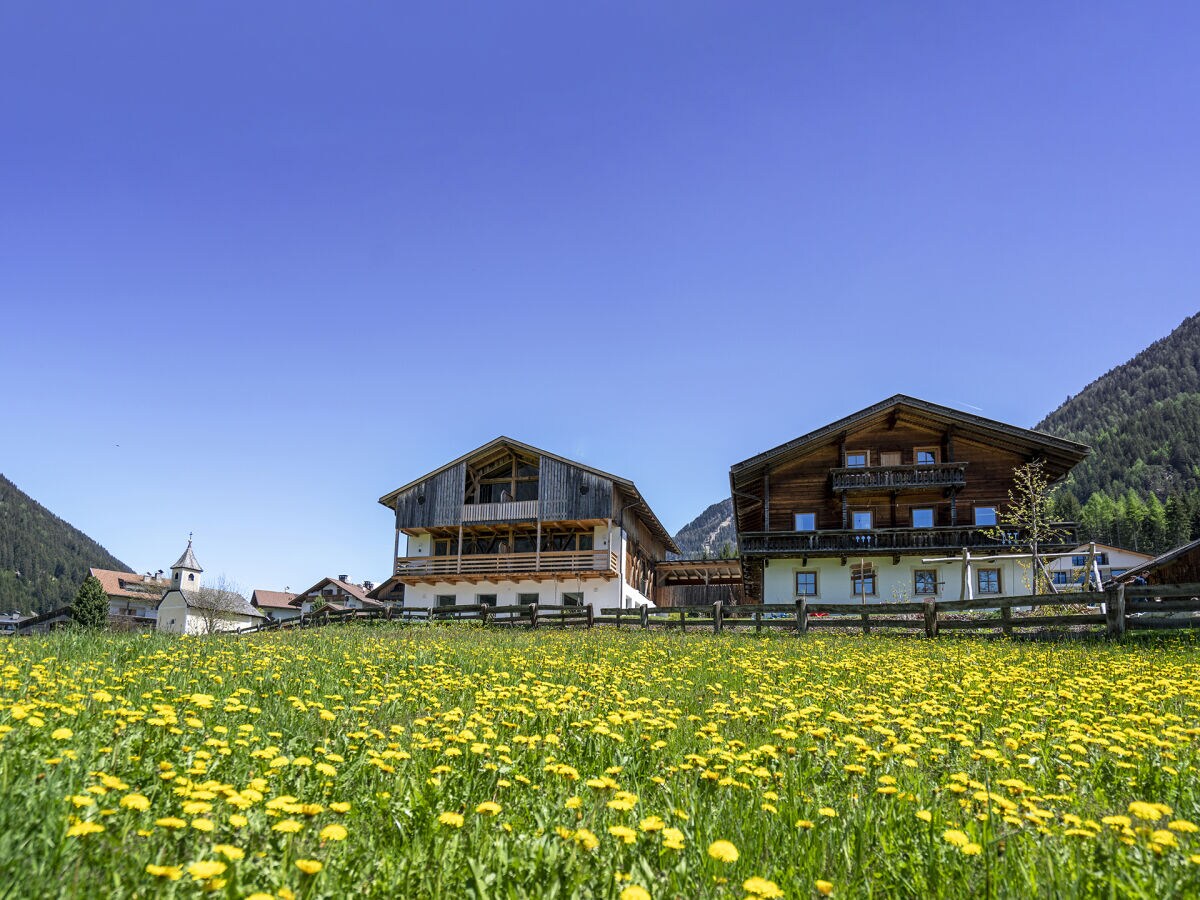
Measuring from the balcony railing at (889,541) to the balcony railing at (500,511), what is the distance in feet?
37.7

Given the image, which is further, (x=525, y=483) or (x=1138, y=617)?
(x=525, y=483)

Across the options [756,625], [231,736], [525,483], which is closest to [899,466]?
[756,625]

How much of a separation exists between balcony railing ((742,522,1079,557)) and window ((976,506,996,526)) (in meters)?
0.84

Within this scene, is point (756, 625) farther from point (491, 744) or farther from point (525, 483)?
point (525, 483)

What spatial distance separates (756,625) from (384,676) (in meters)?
15.1

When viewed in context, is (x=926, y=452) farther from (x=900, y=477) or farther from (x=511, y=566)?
(x=511, y=566)

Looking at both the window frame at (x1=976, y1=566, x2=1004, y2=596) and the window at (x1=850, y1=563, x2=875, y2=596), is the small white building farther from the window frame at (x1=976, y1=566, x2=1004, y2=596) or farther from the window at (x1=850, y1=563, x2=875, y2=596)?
the window frame at (x1=976, y1=566, x2=1004, y2=596)

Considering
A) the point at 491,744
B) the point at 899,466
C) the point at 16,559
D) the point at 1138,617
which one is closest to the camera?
the point at 491,744

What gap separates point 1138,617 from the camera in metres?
17.0

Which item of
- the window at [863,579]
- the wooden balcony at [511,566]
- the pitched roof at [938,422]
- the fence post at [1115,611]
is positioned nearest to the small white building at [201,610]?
the wooden balcony at [511,566]

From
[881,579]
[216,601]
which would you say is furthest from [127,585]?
[881,579]

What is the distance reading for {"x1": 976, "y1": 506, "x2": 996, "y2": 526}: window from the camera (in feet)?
112

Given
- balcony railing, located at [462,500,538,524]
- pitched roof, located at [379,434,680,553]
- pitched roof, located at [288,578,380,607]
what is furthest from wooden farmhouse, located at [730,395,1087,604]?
pitched roof, located at [288,578,380,607]

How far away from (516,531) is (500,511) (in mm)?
1916
